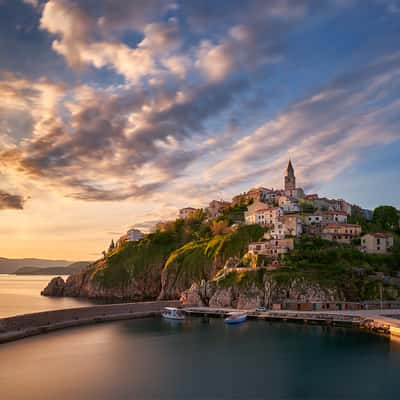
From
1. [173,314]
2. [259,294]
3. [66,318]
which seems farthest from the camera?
[259,294]

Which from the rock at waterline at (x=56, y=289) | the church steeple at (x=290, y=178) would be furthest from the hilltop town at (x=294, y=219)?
the rock at waterline at (x=56, y=289)

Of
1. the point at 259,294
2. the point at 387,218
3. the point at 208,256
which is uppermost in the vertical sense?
the point at 387,218

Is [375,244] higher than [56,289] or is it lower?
higher

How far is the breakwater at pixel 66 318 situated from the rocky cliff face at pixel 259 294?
577 centimetres

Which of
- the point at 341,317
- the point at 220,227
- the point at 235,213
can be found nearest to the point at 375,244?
the point at 341,317

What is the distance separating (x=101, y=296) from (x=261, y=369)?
10447cm

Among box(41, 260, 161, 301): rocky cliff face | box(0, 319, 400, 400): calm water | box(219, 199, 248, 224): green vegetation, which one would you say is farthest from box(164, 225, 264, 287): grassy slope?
box(0, 319, 400, 400): calm water

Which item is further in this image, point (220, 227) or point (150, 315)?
point (220, 227)

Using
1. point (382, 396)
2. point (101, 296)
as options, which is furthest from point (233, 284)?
point (101, 296)

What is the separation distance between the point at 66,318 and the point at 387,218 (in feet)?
293

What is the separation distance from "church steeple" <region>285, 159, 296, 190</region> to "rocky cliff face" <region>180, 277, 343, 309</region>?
74.5 metres

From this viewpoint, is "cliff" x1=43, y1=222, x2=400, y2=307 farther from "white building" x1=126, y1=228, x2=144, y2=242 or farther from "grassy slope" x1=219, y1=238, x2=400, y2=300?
"white building" x1=126, y1=228, x2=144, y2=242

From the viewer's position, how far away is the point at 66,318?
67625mm

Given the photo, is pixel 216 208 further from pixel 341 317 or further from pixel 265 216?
pixel 341 317
